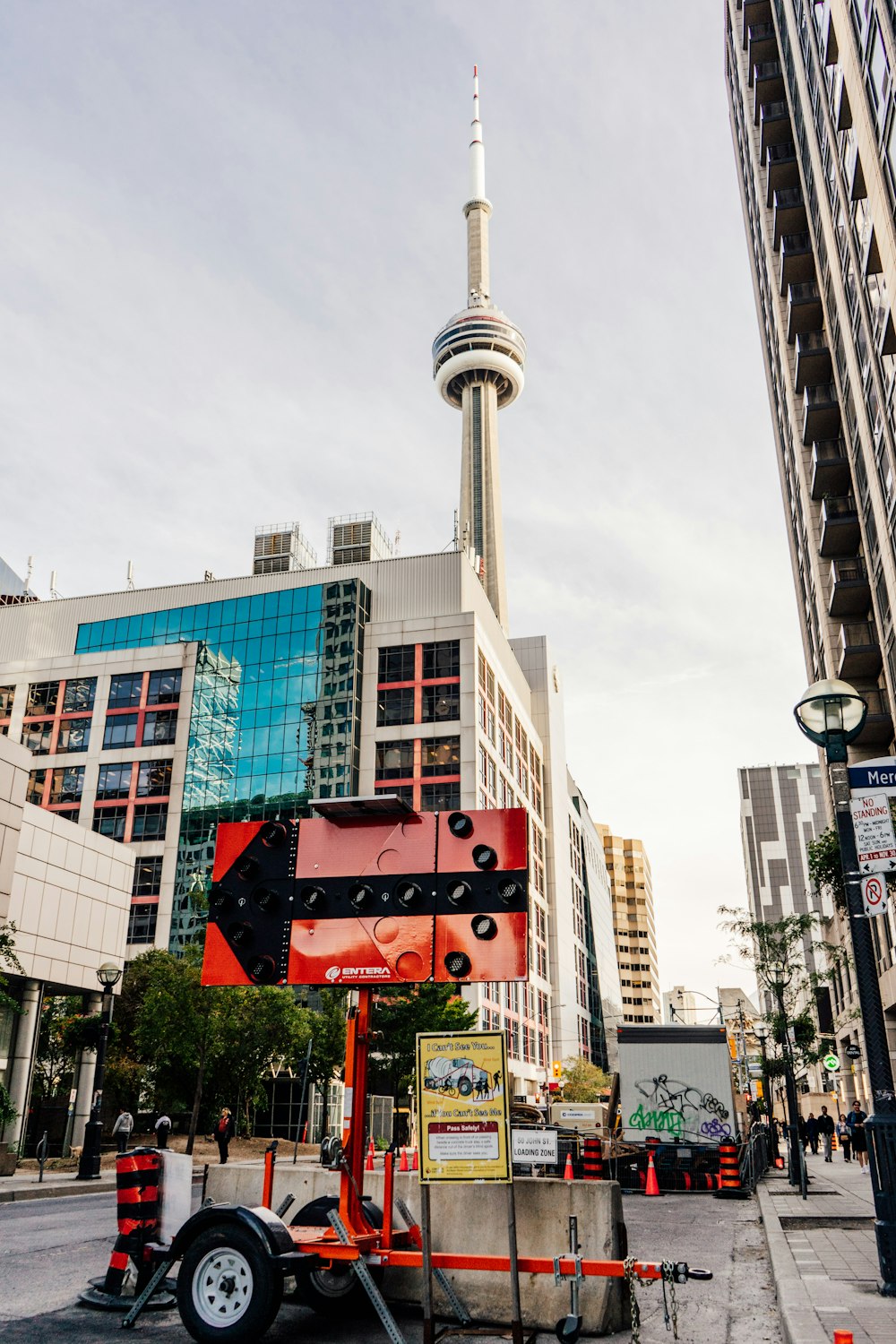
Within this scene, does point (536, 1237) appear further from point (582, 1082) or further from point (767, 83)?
point (582, 1082)

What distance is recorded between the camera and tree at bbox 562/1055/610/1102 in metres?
76.4

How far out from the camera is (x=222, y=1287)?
8.34 meters

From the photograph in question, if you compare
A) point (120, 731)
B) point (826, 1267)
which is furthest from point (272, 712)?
point (826, 1267)

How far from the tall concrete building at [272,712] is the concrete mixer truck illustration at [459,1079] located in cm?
6137

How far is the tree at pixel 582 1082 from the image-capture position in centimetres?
7644

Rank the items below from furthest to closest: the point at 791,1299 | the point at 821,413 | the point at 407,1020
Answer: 1. the point at 407,1020
2. the point at 821,413
3. the point at 791,1299

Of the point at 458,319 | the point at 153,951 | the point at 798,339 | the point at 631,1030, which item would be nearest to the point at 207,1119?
the point at 153,951

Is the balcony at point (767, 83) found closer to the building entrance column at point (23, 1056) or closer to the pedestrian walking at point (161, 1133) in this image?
the building entrance column at point (23, 1056)

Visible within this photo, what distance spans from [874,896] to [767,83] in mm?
48240

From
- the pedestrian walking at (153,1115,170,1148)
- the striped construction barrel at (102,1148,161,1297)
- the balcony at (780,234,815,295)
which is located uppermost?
the balcony at (780,234,815,295)

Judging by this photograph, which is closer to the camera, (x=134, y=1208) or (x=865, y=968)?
(x=134, y=1208)

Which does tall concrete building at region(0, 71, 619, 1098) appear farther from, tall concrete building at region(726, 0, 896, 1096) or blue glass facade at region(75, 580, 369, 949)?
tall concrete building at region(726, 0, 896, 1096)

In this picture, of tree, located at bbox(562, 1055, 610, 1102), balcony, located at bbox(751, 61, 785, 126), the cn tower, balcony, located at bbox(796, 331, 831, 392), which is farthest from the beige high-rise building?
balcony, located at bbox(751, 61, 785, 126)

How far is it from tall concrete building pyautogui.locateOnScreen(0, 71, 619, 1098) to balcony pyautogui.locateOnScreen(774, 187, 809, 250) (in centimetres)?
3828
